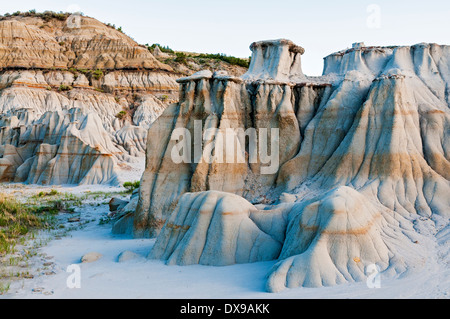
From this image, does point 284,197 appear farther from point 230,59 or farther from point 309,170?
point 230,59

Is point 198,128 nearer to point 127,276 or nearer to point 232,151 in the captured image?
point 232,151

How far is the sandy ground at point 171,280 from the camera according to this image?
6.68 meters

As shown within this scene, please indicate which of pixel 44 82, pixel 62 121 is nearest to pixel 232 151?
pixel 62 121

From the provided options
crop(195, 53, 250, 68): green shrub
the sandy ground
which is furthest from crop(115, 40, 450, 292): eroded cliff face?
crop(195, 53, 250, 68): green shrub

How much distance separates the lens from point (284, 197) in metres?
12.0

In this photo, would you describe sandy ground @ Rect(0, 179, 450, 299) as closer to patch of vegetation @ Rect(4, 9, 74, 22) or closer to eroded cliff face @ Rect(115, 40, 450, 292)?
eroded cliff face @ Rect(115, 40, 450, 292)

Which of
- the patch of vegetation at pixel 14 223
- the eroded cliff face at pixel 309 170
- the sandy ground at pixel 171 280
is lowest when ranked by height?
the patch of vegetation at pixel 14 223

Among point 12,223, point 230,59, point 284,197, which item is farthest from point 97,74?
point 284,197

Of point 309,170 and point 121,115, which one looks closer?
point 309,170

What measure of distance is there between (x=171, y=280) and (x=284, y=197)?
4982 millimetres

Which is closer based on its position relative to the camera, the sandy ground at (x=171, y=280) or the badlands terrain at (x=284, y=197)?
the sandy ground at (x=171, y=280)

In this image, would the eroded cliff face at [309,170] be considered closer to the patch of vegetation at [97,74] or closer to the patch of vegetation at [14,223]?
the patch of vegetation at [14,223]

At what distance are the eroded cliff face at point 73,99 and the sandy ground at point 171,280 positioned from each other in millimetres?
18277

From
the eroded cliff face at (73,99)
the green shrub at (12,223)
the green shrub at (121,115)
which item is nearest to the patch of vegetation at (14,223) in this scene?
the green shrub at (12,223)
